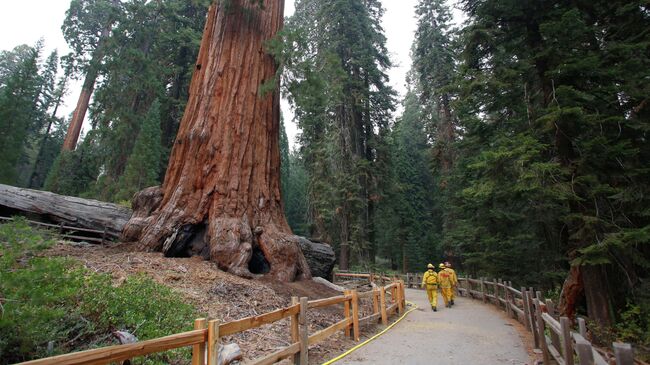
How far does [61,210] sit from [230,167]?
5.44 m

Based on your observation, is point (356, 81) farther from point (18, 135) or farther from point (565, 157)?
point (18, 135)

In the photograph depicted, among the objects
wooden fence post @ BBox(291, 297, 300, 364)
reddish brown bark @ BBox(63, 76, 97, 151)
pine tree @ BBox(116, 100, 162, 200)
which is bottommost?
wooden fence post @ BBox(291, 297, 300, 364)

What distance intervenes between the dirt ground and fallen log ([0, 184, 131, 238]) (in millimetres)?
2658

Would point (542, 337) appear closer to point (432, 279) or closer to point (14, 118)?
point (432, 279)

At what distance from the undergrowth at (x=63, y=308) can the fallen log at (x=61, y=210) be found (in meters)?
6.30

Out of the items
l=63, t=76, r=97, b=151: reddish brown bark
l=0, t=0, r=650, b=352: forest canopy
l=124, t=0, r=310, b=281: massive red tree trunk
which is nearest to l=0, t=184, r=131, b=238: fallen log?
l=124, t=0, r=310, b=281: massive red tree trunk

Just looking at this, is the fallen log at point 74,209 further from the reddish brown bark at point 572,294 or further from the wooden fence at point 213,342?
the reddish brown bark at point 572,294

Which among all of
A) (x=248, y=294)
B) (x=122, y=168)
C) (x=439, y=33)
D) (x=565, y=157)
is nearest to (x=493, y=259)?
(x=565, y=157)

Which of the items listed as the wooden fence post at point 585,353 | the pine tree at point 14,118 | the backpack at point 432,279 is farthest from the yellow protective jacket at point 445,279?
the pine tree at point 14,118

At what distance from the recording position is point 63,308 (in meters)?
3.97

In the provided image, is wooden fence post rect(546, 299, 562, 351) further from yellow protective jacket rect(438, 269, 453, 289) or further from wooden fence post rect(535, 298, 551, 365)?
yellow protective jacket rect(438, 269, 453, 289)

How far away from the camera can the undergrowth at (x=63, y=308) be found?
10.7 feet

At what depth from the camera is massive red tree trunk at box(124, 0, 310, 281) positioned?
8328mm

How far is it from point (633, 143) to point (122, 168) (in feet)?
77.3
